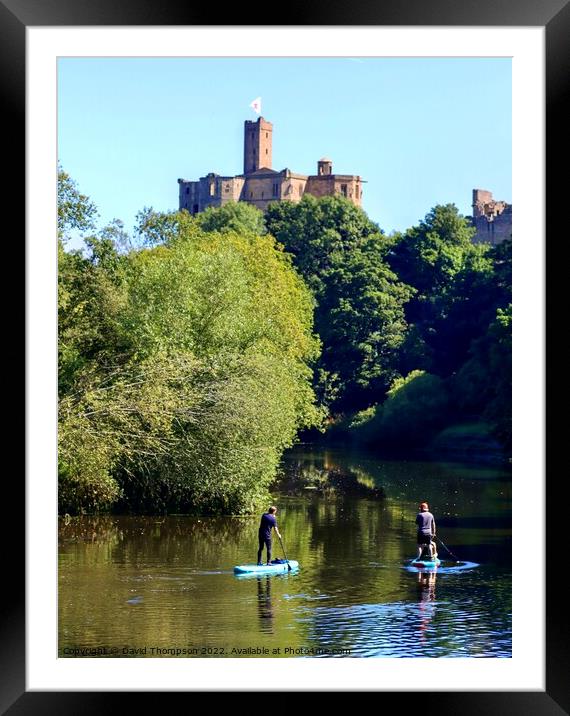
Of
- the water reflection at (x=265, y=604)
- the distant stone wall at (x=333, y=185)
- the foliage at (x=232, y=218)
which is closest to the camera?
the water reflection at (x=265, y=604)

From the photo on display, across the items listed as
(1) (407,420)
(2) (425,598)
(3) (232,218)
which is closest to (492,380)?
(1) (407,420)

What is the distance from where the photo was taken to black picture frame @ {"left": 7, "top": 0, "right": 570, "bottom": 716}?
28.2ft

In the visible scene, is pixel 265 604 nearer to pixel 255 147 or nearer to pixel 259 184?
pixel 259 184

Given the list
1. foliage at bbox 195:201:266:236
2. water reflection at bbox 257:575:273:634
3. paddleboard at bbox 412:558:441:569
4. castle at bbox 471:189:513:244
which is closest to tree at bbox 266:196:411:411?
foliage at bbox 195:201:266:236

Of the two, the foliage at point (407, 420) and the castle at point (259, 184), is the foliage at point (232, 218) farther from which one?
the castle at point (259, 184)

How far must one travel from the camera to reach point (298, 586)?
18250mm

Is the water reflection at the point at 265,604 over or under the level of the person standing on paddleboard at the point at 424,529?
under

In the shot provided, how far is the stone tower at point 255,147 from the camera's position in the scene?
4038 inches

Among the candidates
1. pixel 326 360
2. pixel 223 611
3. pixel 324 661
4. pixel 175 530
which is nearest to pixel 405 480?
pixel 175 530

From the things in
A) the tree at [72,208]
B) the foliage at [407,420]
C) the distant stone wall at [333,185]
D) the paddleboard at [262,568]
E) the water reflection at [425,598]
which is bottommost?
the water reflection at [425,598]

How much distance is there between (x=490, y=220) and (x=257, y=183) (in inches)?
1433

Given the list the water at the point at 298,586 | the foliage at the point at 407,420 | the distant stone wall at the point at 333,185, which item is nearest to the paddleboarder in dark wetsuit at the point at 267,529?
the water at the point at 298,586
